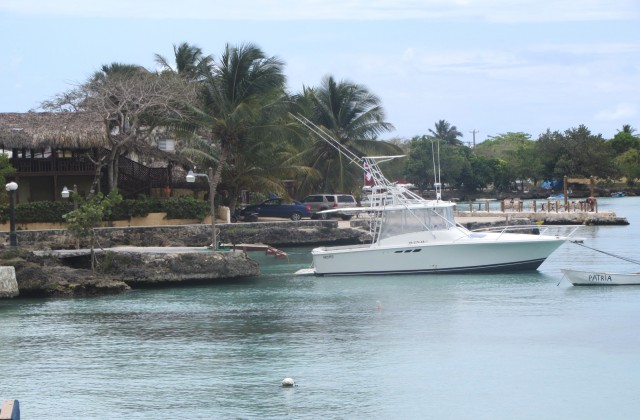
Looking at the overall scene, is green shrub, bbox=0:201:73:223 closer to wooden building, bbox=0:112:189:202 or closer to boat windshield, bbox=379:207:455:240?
wooden building, bbox=0:112:189:202

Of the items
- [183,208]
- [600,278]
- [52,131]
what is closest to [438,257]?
[600,278]

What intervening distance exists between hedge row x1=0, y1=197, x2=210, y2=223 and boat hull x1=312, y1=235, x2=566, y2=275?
1401cm

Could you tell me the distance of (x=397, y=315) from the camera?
96.6ft

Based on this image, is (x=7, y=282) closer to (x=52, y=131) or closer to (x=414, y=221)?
(x=414, y=221)

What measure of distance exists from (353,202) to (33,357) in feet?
116

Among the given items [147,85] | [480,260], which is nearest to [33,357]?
[480,260]

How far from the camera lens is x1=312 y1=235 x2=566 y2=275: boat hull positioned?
37031 millimetres

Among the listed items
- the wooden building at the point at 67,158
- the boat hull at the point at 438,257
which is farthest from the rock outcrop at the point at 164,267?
the wooden building at the point at 67,158

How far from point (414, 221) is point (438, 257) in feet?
4.97

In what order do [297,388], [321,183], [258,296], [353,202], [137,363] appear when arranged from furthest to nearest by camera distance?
[321,183]
[353,202]
[258,296]
[137,363]
[297,388]

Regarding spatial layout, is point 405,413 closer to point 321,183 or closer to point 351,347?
point 351,347

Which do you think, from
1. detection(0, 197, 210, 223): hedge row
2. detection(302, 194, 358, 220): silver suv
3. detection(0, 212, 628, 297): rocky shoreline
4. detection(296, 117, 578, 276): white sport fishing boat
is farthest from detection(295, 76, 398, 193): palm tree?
detection(296, 117, 578, 276): white sport fishing boat

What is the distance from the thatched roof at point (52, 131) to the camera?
47.3 meters

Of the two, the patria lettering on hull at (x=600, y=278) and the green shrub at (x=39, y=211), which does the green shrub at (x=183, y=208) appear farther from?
the patria lettering on hull at (x=600, y=278)
